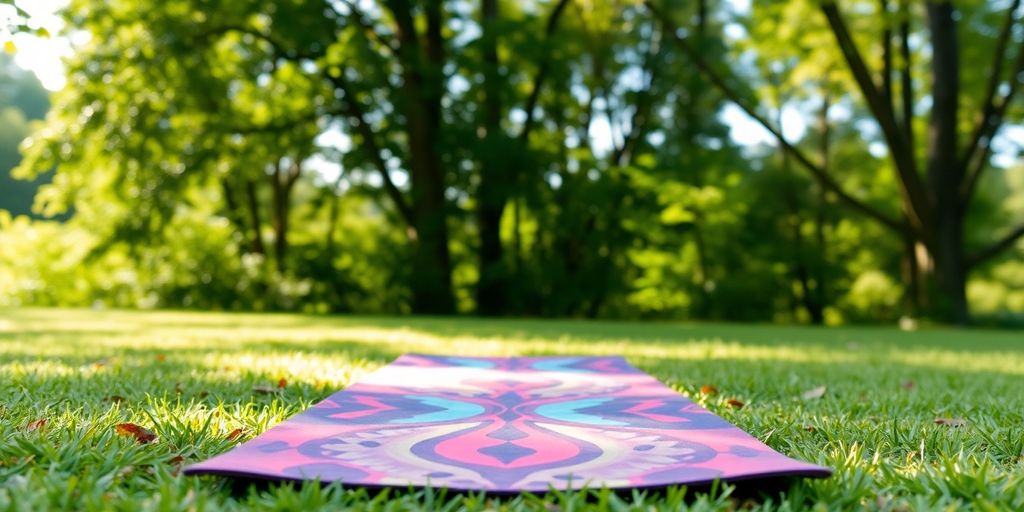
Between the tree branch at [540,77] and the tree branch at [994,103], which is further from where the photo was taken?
the tree branch at [540,77]

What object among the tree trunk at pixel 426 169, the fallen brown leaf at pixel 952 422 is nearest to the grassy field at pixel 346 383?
the fallen brown leaf at pixel 952 422

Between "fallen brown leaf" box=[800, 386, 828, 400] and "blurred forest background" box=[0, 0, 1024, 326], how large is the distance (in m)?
8.86

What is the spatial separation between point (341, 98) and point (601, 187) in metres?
5.07

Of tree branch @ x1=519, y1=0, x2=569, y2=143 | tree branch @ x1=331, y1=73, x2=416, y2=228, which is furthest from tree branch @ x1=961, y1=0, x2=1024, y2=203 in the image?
tree branch @ x1=331, y1=73, x2=416, y2=228

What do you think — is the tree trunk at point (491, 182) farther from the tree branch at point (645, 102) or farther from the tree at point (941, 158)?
the tree branch at point (645, 102)

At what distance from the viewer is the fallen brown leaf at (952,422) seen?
2.14 meters

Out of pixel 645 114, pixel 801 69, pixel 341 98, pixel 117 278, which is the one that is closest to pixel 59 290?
pixel 117 278

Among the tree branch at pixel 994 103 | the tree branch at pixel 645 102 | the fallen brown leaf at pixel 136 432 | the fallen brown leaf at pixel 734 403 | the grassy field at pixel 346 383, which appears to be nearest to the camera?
the grassy field at pixel 346 383

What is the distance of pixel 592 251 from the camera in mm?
15484

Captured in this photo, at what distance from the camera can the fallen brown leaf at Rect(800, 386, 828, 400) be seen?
109 inches

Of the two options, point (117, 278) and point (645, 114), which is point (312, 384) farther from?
point (117, 278)

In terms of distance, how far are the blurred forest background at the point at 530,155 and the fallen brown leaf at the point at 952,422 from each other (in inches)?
371

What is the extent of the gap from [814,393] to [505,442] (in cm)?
160

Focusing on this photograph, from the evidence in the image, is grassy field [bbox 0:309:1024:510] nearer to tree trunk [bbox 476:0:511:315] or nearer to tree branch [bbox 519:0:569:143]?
tree trunk [bbox 476:0:511:315]
